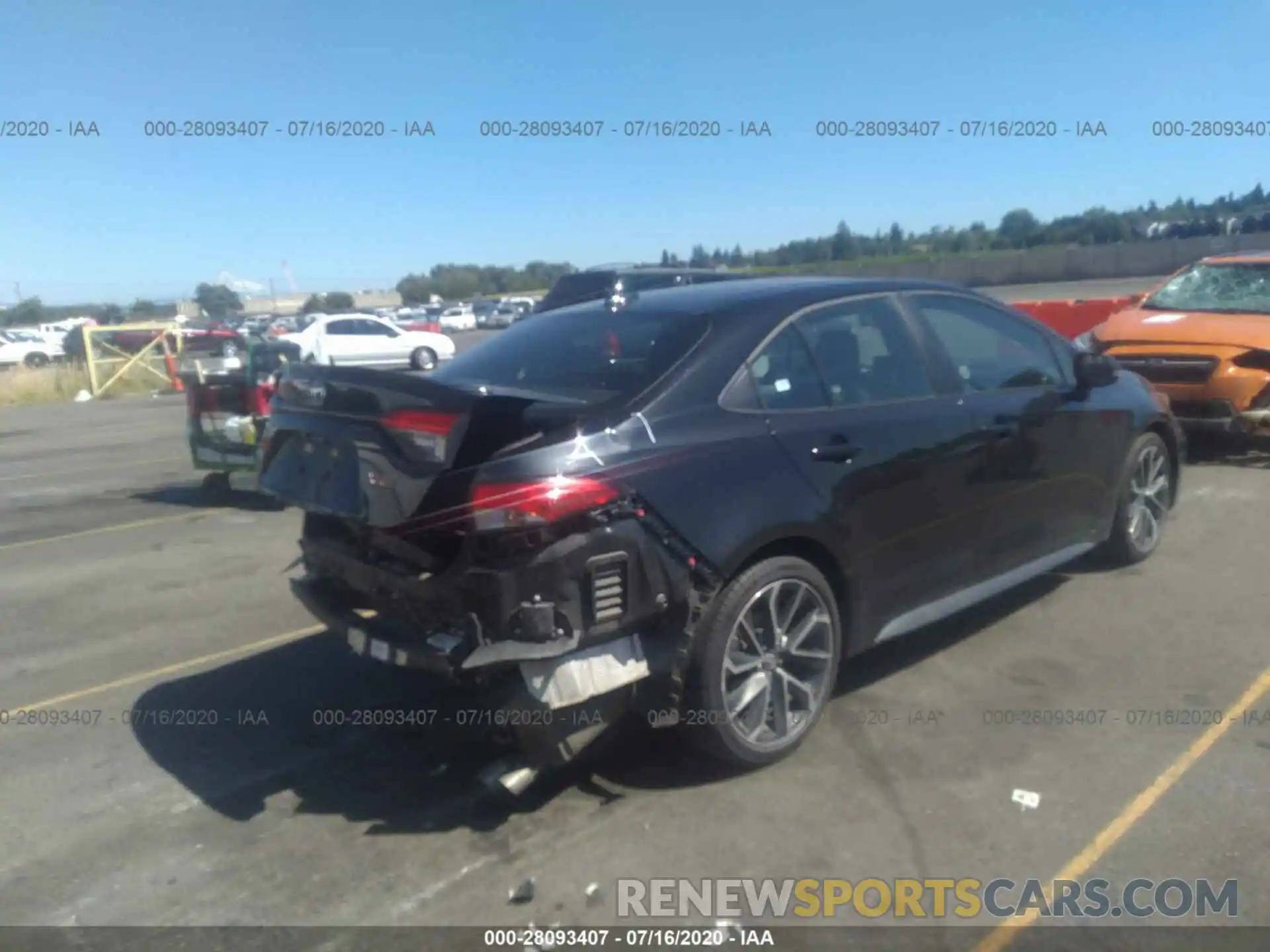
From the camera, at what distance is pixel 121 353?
29047 mm

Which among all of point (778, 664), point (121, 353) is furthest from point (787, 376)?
point (121, 353)

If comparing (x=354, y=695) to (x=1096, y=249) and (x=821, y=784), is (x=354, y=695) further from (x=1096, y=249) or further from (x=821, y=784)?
(x=1096, y=249)

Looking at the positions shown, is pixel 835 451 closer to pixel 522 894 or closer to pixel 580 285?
pixel 522 894

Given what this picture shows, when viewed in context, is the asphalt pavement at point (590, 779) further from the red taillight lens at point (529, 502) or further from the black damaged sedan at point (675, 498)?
the red taillight lens at point (529, 502)

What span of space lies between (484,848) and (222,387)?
7062 mm

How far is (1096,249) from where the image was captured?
48.6 meters

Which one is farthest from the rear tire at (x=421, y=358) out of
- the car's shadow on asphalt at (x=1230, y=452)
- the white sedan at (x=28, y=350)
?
the car's shadow on asphalt at (x=1230, y=452)

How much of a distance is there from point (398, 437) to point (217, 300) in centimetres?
3659

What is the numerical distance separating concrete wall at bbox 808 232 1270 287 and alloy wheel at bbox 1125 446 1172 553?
120 ft

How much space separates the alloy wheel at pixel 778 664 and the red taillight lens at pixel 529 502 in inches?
31.5

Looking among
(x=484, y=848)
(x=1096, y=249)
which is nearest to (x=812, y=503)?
(x=484, y=848)

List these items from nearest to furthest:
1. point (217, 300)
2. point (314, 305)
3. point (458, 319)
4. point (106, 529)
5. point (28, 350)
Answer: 1. point (106, 529)
2. point (217, 300)
3. point (28, 350)
4. point (458, 319)
5. point (314, 305)

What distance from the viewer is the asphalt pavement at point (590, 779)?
135 inches

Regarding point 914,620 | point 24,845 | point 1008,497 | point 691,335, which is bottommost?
point 24,845
